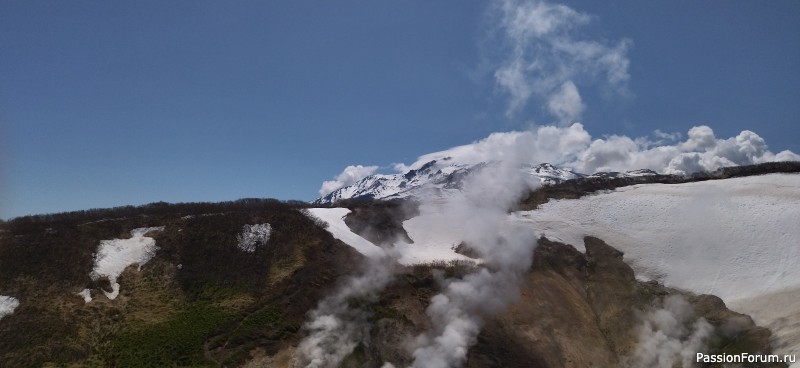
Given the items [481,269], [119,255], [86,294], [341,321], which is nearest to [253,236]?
[119,255]

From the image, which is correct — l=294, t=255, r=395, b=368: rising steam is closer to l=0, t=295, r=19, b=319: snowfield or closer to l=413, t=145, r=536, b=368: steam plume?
l=413, t=145, r=536, b=368: steam plume

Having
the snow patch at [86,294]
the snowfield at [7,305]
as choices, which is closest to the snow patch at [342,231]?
the snow patch at [86,294]

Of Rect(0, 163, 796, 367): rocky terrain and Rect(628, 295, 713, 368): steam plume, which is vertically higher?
Rect(0, 163, 796, 367): rocky terrain

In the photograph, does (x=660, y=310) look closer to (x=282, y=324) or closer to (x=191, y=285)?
(x=282, y=324)

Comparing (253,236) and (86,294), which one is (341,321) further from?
(86,294)

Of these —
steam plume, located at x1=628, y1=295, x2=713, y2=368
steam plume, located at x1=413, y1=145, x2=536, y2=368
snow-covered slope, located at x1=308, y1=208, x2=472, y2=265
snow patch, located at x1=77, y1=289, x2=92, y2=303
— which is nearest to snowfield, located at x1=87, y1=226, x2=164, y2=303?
snow patch, located at x1=77, y1=289, x2=92, y2=303

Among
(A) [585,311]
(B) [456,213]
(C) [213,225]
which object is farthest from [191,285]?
(A) [585,311]

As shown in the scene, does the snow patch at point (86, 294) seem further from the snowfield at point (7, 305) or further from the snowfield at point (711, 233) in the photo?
the snowfield at point (711, 233)
